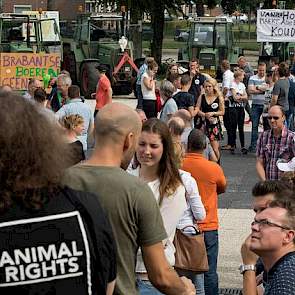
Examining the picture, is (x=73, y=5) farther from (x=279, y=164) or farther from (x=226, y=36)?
(x=279, y=164)

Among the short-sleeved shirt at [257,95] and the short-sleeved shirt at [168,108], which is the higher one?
the short-sleeved shirt at [168,108]

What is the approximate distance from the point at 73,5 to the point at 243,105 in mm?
46813

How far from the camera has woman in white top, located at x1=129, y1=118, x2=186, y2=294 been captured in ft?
16.7

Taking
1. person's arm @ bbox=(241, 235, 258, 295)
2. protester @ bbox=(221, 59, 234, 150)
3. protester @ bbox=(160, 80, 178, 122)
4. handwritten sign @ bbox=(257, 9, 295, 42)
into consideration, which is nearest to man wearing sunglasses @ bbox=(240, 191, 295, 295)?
person's arm @ bbox=(241, 235, 258, 295)

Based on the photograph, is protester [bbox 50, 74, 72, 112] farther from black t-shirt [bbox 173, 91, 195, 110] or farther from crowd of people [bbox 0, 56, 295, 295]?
crowd of people [bbox 0, 56, 295, 295]

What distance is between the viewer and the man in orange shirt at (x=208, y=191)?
694 cm

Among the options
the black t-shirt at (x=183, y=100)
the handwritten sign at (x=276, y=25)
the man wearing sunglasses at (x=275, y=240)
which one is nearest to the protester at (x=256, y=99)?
the black t-shirt at (x=183, y=100)

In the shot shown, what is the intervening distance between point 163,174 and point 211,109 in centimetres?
842

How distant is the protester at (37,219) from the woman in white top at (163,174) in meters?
2.31

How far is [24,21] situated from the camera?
2662 centimetres

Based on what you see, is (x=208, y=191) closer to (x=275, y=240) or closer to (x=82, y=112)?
(x=275, y=240)

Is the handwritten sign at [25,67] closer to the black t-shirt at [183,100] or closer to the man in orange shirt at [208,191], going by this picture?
the black t-shirt at [183,100]

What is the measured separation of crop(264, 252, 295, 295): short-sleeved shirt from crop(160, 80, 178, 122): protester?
8121 millimetres

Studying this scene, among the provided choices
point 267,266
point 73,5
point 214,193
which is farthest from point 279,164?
point 73,5
